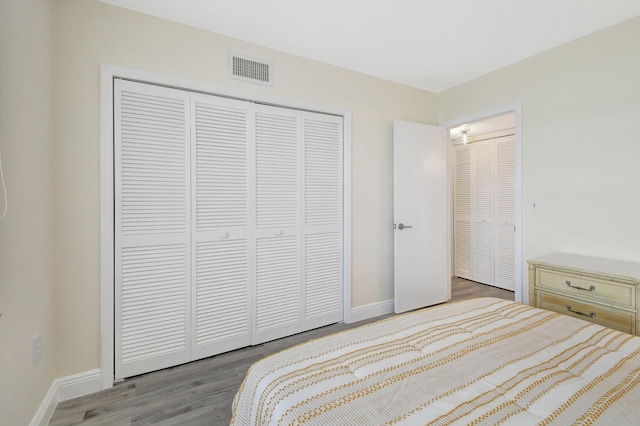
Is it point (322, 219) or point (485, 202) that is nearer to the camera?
point (322, 219)

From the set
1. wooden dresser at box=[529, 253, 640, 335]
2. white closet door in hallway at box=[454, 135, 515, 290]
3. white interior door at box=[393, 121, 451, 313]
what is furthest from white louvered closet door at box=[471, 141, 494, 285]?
wooden dresser at box=[529, 253, 640, 335]

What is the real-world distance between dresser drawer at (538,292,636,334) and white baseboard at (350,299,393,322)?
1.39m

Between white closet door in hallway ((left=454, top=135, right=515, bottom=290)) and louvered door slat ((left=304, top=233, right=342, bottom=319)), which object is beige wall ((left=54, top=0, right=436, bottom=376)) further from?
white closet door in hallway ((left=454, top=135, right=515, bottom=290))

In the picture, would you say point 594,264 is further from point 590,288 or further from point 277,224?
point 277,224

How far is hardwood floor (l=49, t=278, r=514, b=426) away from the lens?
1.67 meters

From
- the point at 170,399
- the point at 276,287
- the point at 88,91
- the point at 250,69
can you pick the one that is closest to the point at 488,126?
the point at 250,69

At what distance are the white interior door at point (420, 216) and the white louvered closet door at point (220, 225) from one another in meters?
1.63

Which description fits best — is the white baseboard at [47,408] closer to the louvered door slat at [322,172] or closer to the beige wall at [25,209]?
the beige wall at [25,209]

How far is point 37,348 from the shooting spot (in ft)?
5.22

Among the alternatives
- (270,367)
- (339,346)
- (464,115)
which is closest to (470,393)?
(339,346)

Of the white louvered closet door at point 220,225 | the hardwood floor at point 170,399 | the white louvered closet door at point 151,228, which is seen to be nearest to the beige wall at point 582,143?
the white louvered closet door at point 220,225

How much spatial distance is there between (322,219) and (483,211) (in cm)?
298

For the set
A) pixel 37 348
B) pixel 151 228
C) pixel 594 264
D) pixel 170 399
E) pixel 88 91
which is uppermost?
pixel 88 91

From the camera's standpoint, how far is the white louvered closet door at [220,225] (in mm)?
2262
